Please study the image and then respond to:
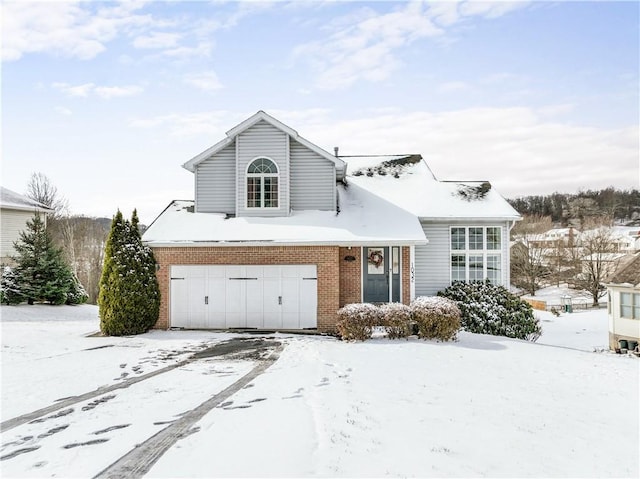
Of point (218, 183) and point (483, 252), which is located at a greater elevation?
point (218, 183)

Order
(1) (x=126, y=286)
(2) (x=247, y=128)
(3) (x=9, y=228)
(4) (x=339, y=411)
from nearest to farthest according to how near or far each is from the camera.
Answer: (4) (x=339, y=411) → (1) (x=126, y=286) → (2) (x=247, y=128) → (3) (x=9, y=228)

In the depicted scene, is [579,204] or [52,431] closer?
[52,431]

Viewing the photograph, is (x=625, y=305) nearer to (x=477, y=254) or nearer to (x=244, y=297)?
(x=477, y=254)

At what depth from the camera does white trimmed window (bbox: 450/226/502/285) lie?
54.8ft

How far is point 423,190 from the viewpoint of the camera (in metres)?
18.1

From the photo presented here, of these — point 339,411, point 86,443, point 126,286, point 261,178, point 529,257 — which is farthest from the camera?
point 529,257

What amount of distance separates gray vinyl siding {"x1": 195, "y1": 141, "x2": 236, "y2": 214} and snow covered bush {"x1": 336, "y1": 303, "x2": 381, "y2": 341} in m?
6.25

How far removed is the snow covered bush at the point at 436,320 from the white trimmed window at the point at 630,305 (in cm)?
1477

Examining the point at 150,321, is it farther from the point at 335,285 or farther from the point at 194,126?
the point at 194,126

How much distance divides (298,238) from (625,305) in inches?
716

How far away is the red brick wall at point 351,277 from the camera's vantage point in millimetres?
Answer: 14633

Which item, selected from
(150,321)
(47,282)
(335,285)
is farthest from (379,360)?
(47,282)

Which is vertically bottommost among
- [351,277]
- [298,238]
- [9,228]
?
[351,277]

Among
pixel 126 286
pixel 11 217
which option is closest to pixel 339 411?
pixel 126 286
